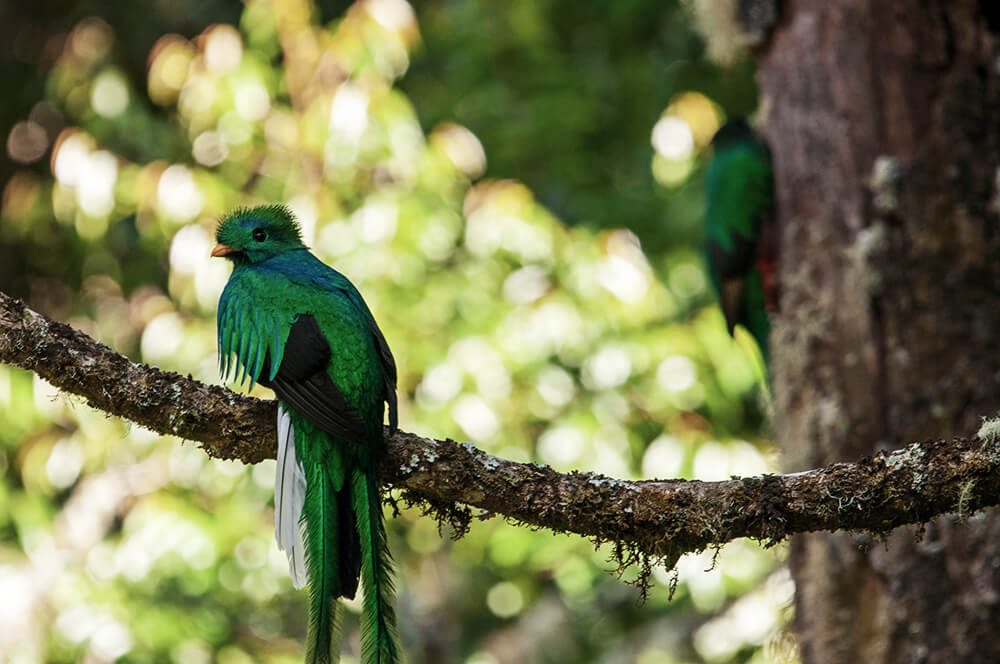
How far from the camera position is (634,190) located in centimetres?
660

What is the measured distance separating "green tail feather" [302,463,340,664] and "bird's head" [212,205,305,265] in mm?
875

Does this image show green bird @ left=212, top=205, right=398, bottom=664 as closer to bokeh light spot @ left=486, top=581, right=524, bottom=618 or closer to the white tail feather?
the white tail feather

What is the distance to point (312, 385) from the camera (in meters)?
2.55

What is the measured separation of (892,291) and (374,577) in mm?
1948

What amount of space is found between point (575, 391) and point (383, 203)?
45.7 inches

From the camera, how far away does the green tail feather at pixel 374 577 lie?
89.3 inches

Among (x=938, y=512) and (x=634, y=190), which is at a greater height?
(x=634, y=190)

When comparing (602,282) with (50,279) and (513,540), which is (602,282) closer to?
(513,540)

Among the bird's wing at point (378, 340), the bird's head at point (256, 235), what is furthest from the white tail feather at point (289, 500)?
the bird's head at point (256, 235)

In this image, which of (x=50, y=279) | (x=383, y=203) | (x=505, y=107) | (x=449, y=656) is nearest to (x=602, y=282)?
(x=383, y=203)

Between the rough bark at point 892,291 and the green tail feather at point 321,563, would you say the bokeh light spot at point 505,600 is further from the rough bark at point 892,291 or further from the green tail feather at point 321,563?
the green tail feather at point 321,563

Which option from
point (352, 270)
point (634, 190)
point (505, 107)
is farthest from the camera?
point (634, 190)

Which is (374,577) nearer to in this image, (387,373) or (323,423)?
(323,423)

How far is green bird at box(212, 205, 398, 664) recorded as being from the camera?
235 centimetres
